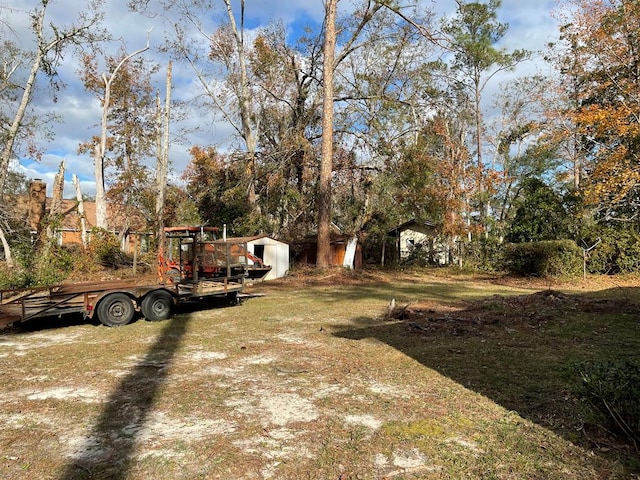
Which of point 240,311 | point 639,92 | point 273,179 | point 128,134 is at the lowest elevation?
point 240,311

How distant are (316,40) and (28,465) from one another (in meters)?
25.4

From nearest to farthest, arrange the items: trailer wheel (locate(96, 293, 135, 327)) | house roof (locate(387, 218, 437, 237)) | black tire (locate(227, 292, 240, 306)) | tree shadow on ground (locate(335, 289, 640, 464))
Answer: tree shadow on ground (locate(335, 289, 640, 464)), trailer wheel (locate(96, 293, 135, 327)), black tire (locate(227, 292, 240, 306)), house roof (locate(387, 218, 437, 237))

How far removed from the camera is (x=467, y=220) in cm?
2584

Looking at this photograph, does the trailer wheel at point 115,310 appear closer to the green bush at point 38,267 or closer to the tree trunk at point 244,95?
the green bush at point 38,267

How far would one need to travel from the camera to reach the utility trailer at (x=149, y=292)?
8.41 meters

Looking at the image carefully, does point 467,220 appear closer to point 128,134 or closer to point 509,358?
point 509,358

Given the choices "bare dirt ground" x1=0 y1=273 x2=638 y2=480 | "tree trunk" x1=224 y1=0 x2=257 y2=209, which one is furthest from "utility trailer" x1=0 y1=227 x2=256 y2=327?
"tree trunk" x1=224 y1=0 x2=257 y2=209

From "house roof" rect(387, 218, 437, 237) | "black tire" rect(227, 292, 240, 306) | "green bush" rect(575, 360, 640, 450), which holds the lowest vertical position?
"black tire" rect(227, 292, 240, 306)

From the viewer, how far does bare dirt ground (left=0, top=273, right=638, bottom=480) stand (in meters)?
3.06

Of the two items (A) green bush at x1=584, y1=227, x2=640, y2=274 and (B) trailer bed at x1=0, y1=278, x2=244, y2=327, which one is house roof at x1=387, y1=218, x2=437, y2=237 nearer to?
(A) green bush at x1=584, y1=227, x2=640, y2=274

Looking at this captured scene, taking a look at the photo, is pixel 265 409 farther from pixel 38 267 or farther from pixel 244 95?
pixel 244 95

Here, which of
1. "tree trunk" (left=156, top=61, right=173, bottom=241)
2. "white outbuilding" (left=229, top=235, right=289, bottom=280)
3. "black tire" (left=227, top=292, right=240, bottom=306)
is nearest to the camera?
Answer: "black tire" (left=227, top=292, right=240, bottom=306)

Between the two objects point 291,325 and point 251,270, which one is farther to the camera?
point 251,270

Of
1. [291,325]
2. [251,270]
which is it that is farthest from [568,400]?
[251,270]
